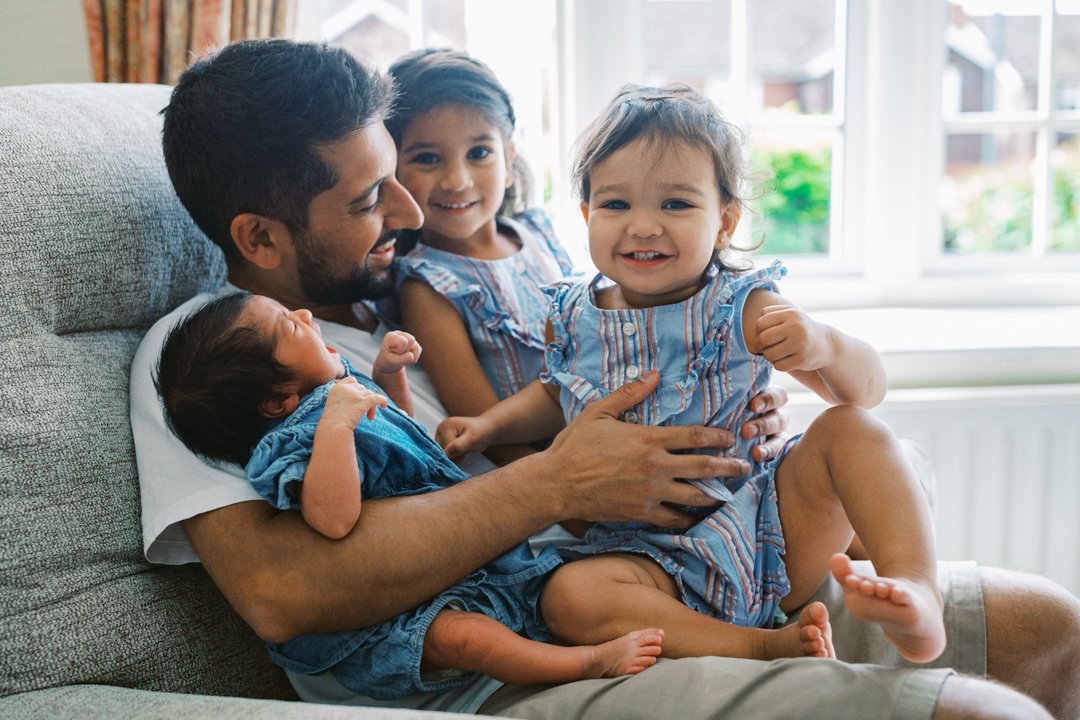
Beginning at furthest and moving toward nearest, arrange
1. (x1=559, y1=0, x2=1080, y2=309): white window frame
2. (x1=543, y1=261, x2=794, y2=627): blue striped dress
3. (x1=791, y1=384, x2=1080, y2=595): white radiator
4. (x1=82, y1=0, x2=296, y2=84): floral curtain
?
(x1=559, y1=0, x2=1080, y2=309): white window frame < (x1=791, y1=384, x2=1080, y2=595): white radiator < (x1=82, y1=0, x2=296, y2=84): floral curtain < (x1=543, y1=261, x2=794, y2=627): blue striped dress

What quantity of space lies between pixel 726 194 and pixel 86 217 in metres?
0.92

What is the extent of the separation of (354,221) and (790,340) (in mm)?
723

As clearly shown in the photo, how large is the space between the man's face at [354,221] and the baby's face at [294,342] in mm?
230

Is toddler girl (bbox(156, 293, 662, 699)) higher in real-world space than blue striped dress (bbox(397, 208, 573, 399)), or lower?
lower

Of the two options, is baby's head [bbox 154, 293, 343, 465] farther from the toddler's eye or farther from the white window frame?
the white window frame

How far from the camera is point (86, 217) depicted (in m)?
1.36

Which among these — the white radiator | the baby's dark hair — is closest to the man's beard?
the baby's dark hair

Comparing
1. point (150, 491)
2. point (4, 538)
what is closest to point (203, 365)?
point (150, 491)

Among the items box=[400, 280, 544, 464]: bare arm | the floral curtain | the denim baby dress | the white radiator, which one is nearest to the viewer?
the denim baby dress

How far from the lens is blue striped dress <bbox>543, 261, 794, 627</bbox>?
1.33 meters

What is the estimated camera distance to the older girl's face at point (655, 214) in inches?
53.4

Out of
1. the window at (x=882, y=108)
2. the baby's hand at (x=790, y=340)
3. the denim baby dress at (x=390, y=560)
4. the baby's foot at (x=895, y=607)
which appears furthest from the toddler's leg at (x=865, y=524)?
the window at (x=882, y=108)

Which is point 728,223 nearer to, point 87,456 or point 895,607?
point 895,607

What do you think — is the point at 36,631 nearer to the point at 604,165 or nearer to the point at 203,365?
the point at 203,365
